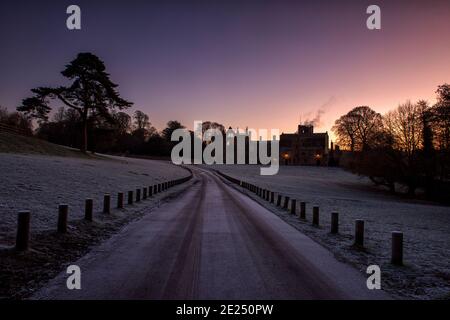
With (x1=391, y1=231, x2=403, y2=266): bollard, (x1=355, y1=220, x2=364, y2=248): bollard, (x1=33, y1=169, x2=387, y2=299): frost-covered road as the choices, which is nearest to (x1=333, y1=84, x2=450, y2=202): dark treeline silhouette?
(x1=355, y1=220, x2=364, y2=248): bollard

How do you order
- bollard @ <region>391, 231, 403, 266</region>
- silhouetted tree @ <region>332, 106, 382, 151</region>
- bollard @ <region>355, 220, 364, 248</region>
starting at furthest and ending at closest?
silhouetted tree @ <region>332, 106, 382, 151</region> → bollard @ <region>355, 220, 364, 248</region> → bollard @ <region>391, 231, 403, 266</region>

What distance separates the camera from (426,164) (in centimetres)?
3875

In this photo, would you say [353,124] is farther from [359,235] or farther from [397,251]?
[397,251]

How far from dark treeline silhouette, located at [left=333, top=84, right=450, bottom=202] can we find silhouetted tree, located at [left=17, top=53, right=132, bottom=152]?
3517cm

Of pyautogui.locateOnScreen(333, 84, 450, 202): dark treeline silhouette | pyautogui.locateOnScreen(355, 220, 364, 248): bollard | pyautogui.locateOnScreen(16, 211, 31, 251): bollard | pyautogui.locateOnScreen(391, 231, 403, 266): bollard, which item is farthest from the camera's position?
pyautogui.locateOnScreen(333, 84, 450, 202): dark treeline silhouette

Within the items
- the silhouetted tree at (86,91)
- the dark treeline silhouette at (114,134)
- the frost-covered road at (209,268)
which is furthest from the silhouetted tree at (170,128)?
the frost-covered road at (209,268)

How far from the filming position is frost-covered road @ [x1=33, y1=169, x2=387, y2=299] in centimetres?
563

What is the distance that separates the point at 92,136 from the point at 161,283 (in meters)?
53.6

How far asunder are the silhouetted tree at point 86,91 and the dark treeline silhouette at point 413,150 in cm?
3517

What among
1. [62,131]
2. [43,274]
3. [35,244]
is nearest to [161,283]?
[43,274]

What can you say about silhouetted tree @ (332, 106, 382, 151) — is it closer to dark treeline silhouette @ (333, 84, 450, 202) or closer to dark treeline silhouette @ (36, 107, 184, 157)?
dark treeline silhouette @ (333, 84, 450, 202)

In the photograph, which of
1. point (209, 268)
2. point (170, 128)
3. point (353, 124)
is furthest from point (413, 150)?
point (170, 128)

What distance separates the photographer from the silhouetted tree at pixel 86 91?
44438mm

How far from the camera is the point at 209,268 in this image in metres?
6.95
